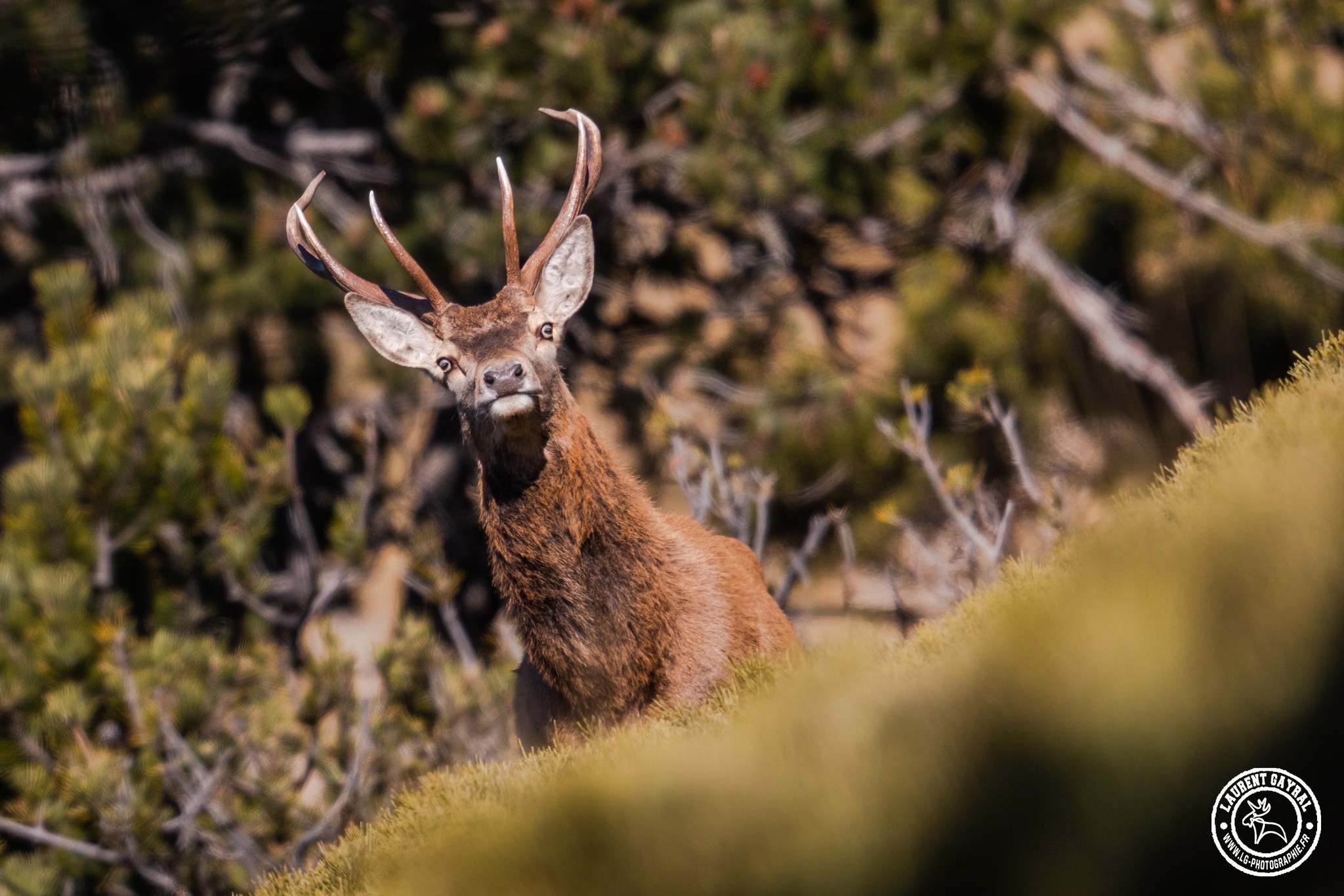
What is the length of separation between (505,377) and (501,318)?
1.30 ft

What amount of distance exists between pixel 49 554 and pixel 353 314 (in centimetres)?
214

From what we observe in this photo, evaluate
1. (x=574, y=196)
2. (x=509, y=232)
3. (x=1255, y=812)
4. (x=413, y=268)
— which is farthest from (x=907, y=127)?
(x=1255, y=812)

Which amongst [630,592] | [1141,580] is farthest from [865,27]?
[1141,580]

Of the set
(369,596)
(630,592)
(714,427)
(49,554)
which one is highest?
(630,592)

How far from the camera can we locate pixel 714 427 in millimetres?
8562

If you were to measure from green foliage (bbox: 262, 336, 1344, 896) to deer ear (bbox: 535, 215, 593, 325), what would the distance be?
8.36ft

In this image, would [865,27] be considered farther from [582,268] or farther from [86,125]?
[86,125]

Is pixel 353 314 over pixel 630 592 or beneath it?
over

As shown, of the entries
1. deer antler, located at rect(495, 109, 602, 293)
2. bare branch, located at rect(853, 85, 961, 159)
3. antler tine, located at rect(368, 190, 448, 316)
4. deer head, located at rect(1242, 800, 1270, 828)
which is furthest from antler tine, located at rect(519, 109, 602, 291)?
deer head, located at rect(1242, 800, 1270, 828)

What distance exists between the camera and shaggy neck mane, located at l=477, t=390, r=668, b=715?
14.0 ft

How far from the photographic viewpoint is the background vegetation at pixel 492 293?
5973 mm

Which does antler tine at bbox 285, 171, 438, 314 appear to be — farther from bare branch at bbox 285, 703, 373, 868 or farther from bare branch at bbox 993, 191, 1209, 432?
bare branch at bbox 993, 191, 1209, 432

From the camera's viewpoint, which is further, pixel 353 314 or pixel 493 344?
pixel 353 314

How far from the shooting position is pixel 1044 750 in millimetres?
2092
